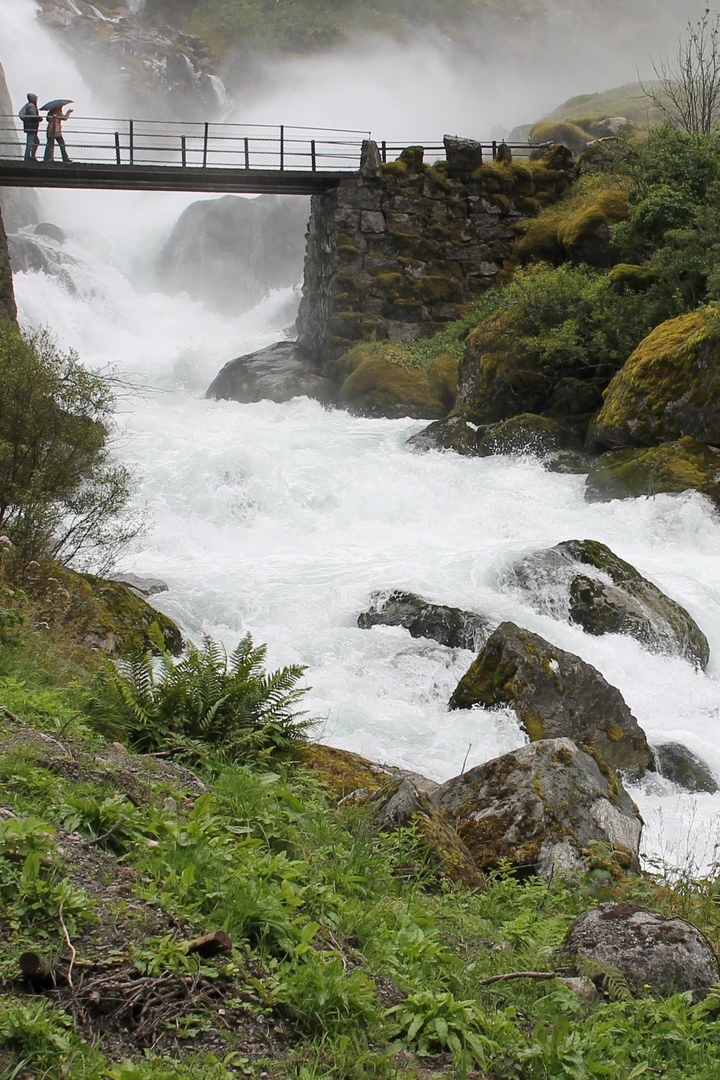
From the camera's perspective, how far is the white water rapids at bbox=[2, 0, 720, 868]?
7.63m

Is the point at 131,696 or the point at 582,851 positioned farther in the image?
the point at 582,851

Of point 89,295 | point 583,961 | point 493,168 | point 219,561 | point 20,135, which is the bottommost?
point 219,561

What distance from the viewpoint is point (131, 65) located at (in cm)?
5819

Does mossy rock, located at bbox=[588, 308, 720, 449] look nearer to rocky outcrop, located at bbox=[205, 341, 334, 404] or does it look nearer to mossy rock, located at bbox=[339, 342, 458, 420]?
mossy rock, located at bbox=[339, 342, 458, 420]

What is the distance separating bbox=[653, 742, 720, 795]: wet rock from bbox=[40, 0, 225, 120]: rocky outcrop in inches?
2301

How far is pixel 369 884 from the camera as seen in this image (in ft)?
11.3

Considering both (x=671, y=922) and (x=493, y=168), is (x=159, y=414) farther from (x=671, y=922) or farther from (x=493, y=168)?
(x=671, y=922)

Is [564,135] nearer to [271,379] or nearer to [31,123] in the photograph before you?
[271,379]

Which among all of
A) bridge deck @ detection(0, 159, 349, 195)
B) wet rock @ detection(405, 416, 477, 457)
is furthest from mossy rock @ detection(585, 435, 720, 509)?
bridge deck @ detection(0, 159, 349, 195)

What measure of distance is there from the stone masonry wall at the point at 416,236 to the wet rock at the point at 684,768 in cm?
1940

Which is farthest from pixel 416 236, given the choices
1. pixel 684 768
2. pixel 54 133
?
pixel 684 768

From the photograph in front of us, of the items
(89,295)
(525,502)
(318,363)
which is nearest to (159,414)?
(318,363)

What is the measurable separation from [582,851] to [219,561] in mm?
8252

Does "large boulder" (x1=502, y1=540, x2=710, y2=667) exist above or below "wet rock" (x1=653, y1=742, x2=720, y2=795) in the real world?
above
